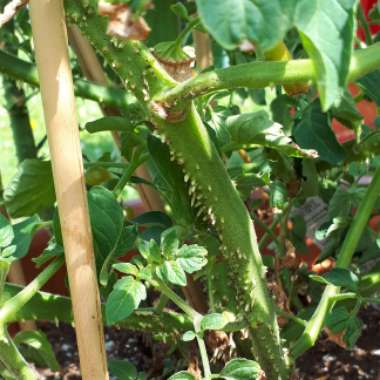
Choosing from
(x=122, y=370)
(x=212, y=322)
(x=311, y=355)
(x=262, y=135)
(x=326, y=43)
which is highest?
(x=326, y=43)

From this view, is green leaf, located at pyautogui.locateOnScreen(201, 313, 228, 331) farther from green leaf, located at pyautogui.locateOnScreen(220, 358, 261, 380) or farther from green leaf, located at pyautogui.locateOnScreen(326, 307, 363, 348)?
green leaf, located at pyautogui.locateOnScreen(326, 307, 363, 348)

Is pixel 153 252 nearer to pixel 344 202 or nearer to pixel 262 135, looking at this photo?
pixel 262 135

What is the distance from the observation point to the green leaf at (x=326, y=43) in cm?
32

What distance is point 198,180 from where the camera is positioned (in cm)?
53

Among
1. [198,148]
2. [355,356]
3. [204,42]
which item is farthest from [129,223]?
[355,356]

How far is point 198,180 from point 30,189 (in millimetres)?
172

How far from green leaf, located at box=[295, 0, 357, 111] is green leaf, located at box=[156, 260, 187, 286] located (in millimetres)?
188

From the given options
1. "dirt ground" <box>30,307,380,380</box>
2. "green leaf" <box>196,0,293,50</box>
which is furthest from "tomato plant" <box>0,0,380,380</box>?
"dirt ground" <box>30,307,380,380</box>

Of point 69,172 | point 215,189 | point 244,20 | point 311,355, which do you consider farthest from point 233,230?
point 311,355

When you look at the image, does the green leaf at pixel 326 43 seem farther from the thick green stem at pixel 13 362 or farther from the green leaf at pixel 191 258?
the thick green stem at pixel 13 362

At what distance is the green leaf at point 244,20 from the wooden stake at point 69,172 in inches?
5.8

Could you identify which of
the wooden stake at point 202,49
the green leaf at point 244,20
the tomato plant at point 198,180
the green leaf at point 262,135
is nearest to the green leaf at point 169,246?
the tomato plant at point 198,180

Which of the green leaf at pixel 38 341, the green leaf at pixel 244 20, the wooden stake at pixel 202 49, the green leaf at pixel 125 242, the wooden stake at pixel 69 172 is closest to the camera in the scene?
the green leaf at pixel 244 20

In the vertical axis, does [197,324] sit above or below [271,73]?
below
